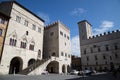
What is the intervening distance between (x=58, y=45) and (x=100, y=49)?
80.9 ft

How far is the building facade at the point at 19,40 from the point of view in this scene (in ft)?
83.9

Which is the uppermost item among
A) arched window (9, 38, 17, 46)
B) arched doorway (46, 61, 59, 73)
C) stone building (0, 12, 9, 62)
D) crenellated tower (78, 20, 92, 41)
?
crenellated tower (78, 20, 92, 41)

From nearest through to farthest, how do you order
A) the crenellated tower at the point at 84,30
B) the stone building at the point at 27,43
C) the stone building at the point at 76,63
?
1. the stone building at the point at 27,43
2. the crenellated tower at the point at 84,30
3. the stone building at the point at 76,63

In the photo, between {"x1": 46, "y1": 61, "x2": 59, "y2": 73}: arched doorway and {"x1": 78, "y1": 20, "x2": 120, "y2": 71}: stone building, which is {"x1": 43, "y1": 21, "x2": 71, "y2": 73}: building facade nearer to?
{"x1": 46, "y1": 61, "x2": 59, "y2": 73}: arched doorway

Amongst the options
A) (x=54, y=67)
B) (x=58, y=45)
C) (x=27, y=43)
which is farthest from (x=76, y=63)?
(x=27, y=43)

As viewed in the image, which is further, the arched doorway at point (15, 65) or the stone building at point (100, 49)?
the stone building at point (100, 49)

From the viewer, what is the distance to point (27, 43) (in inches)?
1219

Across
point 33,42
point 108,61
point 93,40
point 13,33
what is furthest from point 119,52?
point 13,33

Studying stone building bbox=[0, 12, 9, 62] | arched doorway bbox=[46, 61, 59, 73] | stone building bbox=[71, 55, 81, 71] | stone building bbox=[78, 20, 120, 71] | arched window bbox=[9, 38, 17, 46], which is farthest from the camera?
stone building bbox=[71, 55, 81, 71]

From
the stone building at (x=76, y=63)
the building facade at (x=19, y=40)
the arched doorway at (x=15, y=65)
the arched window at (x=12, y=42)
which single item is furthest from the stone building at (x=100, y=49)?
the arched window at (x=12, y=42)

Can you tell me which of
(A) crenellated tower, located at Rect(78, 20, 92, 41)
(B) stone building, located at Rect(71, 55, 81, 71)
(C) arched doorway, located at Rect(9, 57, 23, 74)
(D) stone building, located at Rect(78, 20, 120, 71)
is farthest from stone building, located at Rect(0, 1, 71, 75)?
(A) crenellated tower, located at Rect(78, 20, 92, 41)

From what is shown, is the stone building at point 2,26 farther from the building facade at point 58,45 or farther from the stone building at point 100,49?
the stone building at point 100,49

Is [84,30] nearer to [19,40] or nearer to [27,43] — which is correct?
[27,43]

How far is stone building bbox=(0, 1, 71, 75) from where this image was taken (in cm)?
2541
